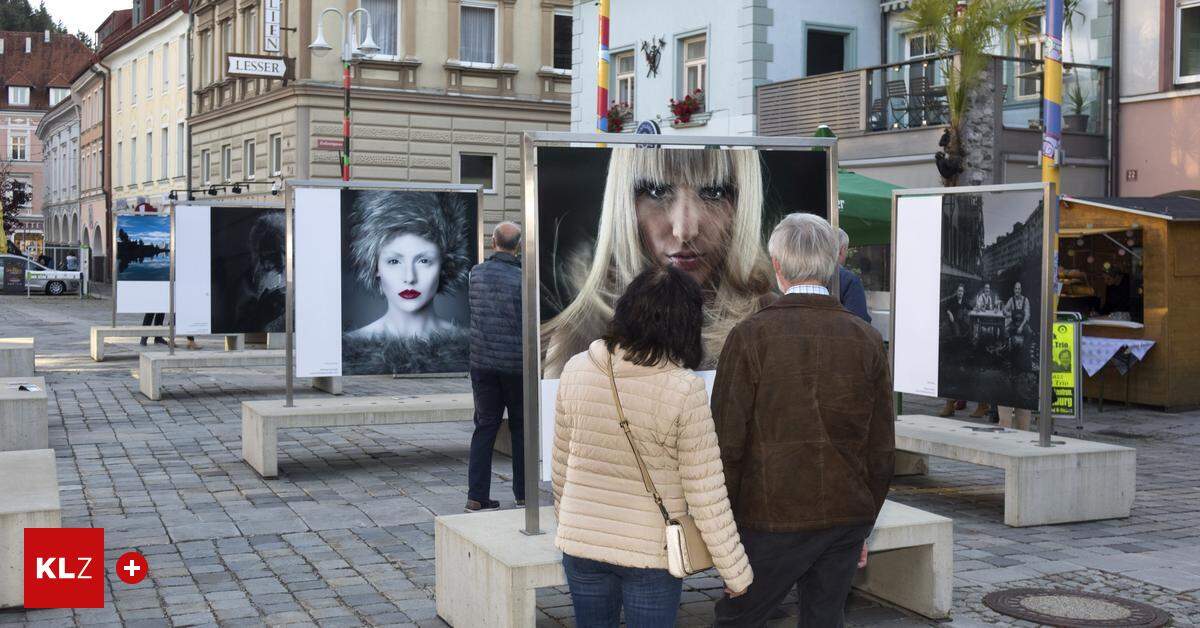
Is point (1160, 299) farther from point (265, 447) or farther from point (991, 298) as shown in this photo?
point (265, 447)

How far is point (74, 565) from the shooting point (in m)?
7.03

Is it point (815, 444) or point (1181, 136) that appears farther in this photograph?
point (1181, 136)

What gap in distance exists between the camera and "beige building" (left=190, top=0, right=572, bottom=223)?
34562 mm

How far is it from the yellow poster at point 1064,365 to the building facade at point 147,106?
130ft

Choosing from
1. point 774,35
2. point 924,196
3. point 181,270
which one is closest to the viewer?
point 924,196

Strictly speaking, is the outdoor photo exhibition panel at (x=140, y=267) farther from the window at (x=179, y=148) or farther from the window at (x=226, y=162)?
the window at (x=179, y=148)

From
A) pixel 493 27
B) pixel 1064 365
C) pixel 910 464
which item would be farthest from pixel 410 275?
pixel 493 27

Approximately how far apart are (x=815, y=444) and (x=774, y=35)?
2176 cm

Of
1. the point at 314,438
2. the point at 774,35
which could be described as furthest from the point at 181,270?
the point at 774,35

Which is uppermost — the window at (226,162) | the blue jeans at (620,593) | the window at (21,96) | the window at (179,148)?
the window at (21,96)

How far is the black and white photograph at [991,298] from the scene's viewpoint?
29.6 feet

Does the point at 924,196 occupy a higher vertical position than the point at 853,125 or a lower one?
lower

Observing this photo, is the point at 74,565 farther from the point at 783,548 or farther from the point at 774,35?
the point at 774,35

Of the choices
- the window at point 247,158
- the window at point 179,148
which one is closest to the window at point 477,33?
the window at point 247,158
